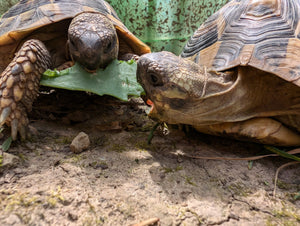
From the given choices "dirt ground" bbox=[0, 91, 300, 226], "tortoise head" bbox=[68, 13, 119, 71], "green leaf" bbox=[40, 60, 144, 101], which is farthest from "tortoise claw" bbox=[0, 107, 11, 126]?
"tortoise head" bbox=[68, 13, 119, 71]

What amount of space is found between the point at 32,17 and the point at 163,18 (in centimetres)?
280

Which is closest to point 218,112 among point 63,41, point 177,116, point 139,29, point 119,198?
point 177,116

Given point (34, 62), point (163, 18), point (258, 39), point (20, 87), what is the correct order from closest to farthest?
1. point (258, 39)
2. point (20, 87)
3. point (34, 62)
4. point (163, 18)

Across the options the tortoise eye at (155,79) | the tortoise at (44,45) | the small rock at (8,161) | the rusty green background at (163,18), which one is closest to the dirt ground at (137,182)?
the small rock at (8,161)

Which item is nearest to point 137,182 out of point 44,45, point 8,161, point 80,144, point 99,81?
point 80,144

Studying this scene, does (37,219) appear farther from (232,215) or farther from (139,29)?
(139,29)

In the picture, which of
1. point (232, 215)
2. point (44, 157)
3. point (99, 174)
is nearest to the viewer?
point (232, 215)

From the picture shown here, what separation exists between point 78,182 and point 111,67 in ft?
3.68

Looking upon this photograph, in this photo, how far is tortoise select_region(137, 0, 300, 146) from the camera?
1447 mm

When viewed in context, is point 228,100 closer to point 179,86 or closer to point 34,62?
point 179,86

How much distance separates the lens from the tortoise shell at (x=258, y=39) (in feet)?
4.80

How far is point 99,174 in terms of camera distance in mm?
1355

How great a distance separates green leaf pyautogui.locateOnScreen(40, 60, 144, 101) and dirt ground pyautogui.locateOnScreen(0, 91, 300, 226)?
0.38 meters

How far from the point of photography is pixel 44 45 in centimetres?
219
